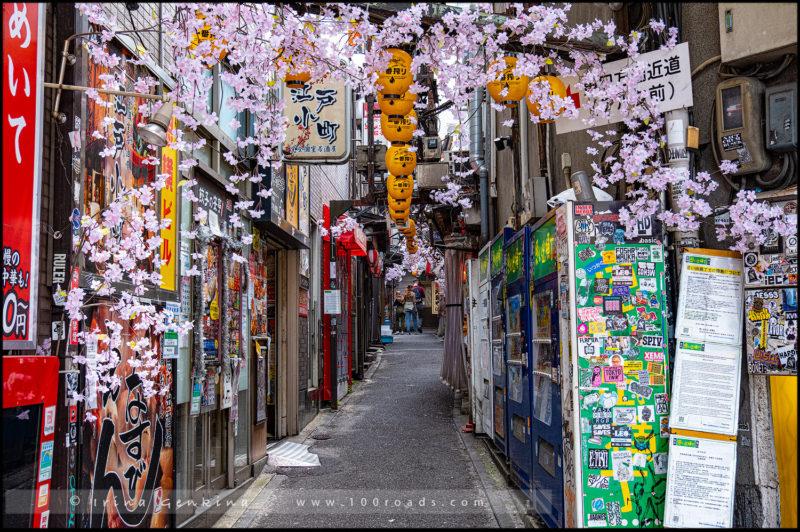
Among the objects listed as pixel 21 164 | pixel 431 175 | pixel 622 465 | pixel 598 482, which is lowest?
pixel 598 482

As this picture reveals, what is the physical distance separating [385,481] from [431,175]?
8525 mm

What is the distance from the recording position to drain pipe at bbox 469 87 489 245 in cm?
1354

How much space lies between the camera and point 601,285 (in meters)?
5.32

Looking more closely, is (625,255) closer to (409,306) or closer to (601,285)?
(601,285)

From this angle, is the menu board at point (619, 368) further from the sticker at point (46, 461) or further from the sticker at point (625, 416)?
the sticker at point (46, 461)

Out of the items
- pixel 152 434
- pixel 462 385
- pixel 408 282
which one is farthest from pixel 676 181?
pixel 408 282

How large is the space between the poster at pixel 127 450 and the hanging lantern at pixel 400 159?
19.9 ft

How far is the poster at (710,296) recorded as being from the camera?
16.7ft

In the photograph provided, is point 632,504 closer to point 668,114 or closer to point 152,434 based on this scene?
point 668,114

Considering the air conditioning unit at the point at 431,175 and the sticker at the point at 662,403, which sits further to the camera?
the air conditioning unit at the point at 431,175

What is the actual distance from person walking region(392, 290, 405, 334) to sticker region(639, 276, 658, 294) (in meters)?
36.9

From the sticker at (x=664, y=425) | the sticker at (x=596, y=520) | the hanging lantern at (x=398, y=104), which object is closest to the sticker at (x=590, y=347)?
the sticker at (x=664, y=425)

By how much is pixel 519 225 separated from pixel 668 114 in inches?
139

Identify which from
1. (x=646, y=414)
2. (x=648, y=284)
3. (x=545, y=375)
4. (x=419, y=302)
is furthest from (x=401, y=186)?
(x=419, y=302)
